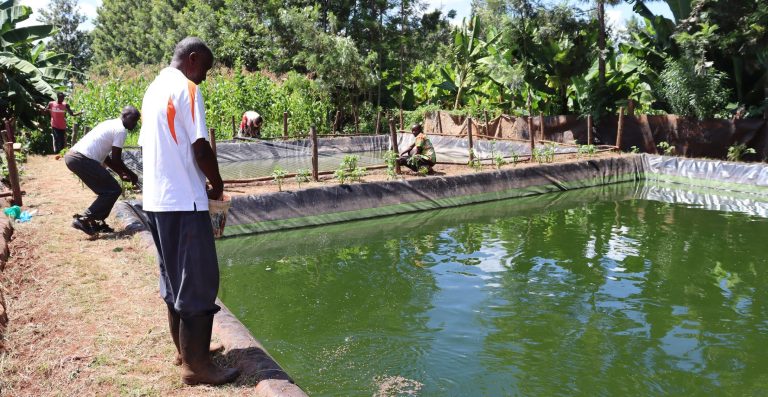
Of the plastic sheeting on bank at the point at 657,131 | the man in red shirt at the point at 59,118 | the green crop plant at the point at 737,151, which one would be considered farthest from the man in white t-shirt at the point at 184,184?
the green crop plant at the point at 737,151

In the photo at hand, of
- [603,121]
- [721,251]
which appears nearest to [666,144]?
[603,121]

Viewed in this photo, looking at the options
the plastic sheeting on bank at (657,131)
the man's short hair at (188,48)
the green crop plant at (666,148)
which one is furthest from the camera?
the green crop plant at (666,148)

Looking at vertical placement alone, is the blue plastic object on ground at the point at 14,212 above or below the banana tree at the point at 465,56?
below

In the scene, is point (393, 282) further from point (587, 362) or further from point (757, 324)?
point (757, 324)

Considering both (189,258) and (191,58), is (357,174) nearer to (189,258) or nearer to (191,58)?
(191,58)

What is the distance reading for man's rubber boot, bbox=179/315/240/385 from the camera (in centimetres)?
314

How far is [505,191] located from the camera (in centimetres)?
1251

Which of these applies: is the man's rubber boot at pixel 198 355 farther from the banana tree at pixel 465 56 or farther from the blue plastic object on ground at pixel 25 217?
the banana tree at pixel 465 56

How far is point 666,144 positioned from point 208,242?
1436 cm

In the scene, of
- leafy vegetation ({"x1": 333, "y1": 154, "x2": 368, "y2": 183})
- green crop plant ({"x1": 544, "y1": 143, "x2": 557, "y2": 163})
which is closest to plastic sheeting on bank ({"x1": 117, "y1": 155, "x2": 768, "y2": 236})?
leafy vegetation ({"x1": 333, "y1": 154, "x2": 368, "y2": 183})

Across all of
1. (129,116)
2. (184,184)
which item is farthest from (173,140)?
(129,116)

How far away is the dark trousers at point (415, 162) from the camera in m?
11.9

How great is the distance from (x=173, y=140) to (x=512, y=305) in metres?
3.96

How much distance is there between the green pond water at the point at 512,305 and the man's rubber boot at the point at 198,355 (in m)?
0.99
